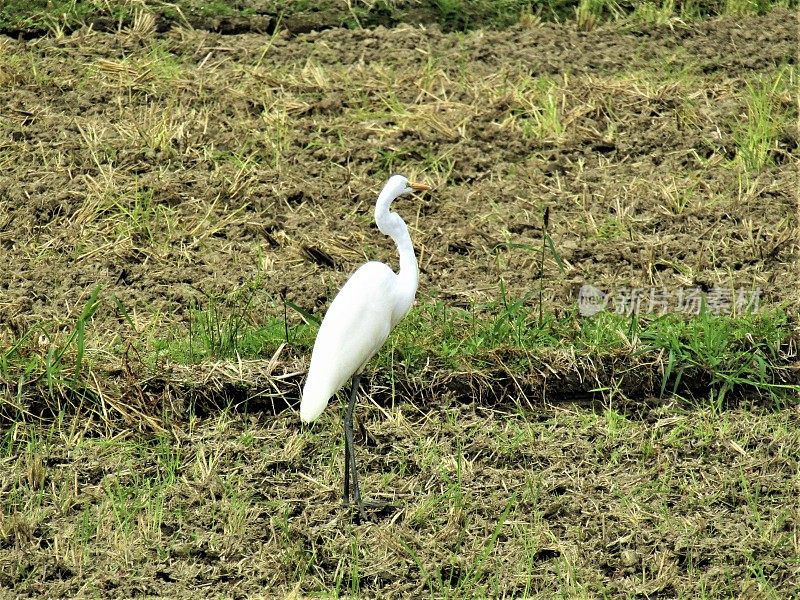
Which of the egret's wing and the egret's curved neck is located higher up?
the egret's curved neck

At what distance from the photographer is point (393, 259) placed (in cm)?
676

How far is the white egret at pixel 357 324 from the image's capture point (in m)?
4.94

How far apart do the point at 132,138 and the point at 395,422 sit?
9.14 feet

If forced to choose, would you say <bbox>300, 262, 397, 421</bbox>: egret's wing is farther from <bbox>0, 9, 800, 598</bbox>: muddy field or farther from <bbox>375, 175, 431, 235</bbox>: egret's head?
<bbox>0, 9, 800, 598</bbox>: muddy field

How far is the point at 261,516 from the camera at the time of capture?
16.7ft

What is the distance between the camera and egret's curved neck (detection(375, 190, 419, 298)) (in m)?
5.08

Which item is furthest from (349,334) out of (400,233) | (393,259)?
(393,259)

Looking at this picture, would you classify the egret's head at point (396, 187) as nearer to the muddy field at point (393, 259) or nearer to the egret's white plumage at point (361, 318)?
the egret's white plumage at point (361, 318)

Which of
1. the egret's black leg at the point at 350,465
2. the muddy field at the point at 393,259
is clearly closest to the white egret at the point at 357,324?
the egret's black leg at the point at 350,465

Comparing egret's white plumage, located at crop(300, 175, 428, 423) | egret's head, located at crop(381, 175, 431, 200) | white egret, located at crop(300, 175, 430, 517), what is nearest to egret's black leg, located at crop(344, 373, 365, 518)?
white egret, located at crop(300, 175, 430, 517)

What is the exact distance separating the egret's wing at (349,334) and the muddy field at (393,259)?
19.3 inches

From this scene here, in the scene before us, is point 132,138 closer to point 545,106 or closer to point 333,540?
point 545,106

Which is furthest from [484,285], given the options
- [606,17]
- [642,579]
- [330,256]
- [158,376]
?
[606,17]

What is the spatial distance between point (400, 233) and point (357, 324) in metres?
0.39
